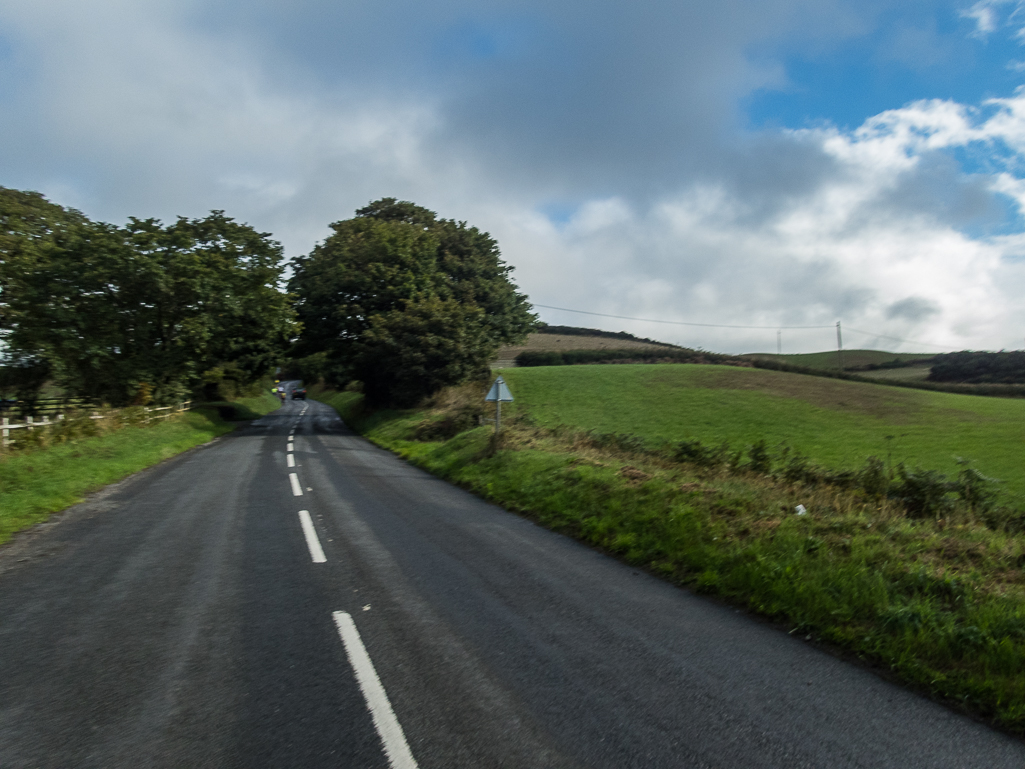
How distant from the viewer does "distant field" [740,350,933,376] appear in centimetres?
Result: 5827

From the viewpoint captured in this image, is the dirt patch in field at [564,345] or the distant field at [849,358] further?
the dirt patch in field at [564,345]

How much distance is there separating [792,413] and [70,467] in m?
33.7

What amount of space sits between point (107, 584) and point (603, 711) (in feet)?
18.1

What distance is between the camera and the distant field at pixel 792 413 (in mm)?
24438

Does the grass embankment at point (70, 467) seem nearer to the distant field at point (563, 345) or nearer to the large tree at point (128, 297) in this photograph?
the large tree at point (128, 297)

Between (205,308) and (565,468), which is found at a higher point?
(205,308)

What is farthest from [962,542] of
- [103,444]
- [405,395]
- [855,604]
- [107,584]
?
[405,395]

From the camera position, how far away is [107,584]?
6457 mm

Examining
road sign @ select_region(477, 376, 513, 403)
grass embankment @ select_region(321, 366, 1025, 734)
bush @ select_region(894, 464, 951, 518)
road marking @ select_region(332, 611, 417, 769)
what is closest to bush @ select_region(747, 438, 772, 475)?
grass embankment @ select_region(321, 366, 1025, 734)

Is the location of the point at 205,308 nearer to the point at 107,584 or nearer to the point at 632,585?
the point at 107,584

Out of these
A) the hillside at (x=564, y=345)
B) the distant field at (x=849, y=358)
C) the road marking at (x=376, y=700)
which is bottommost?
the road marking at (x=376, y=700)

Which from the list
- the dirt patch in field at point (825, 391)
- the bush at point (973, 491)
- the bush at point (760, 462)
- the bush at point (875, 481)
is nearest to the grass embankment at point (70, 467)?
the bush at point (760, 462)

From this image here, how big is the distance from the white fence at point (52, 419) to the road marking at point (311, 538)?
396 inches

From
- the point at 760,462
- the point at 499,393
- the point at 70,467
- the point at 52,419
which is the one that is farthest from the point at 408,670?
the point at 52,419
